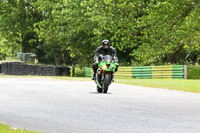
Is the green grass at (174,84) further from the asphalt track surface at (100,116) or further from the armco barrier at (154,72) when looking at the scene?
the asphalt track surface at (100,116)

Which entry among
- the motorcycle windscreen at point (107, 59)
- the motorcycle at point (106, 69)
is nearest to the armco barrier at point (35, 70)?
the motorcycle at point (106, 69)

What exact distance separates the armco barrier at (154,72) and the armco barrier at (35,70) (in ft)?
19.3

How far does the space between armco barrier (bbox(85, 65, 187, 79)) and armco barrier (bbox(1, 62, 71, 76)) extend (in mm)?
5892

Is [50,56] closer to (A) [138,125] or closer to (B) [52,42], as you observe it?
(B) [52,42]

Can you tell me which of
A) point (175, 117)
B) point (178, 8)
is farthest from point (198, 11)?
point (175, 117)

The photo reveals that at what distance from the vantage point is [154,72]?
111 feet

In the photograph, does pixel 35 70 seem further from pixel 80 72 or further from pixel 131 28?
pixel 131 28

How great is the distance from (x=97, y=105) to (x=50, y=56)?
4345 cm

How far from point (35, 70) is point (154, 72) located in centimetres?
1238

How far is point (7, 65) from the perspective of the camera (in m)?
44.5

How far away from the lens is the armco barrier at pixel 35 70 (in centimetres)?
3900

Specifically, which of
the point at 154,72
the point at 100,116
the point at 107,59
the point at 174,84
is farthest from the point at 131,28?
the point at 100,116

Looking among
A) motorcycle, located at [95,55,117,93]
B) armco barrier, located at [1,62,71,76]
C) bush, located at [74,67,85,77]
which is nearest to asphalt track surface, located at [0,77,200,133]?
motorcycle, located at [95,55,117,93]

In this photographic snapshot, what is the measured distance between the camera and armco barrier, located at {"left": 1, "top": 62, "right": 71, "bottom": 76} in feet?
128
